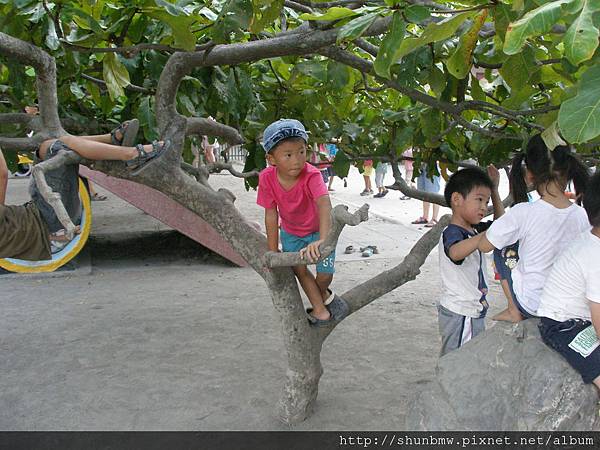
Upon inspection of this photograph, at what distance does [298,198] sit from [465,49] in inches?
44.3

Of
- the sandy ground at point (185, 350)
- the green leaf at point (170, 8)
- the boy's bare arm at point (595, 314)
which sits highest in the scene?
the green leaf at point (170, 8)

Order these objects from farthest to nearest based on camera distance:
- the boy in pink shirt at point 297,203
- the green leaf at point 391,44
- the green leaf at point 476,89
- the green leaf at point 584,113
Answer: the green leaf at point 476,89, the boy in pink shirt at point 297,203, the green leaf at point 391,44, the green leaf at point 584,113

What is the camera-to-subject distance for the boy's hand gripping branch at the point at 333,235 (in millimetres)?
2303

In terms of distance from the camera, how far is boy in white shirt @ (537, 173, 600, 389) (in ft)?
7.26

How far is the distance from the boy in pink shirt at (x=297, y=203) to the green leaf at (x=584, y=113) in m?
1.50

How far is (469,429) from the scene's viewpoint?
8.45 feet

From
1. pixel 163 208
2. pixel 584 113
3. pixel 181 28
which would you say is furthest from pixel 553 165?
pixel 163 208

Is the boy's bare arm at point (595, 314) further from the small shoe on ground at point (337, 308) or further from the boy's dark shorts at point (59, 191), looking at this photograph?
the boy's dark shorts at point (59, 191)

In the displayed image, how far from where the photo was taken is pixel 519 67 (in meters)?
2.49

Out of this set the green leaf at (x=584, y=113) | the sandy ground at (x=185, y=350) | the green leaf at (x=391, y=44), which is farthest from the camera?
the sandy ground at (x=185, y=350)

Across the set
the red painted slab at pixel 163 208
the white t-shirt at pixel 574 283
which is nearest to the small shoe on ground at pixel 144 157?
the white t-shirt at pixel 574 283

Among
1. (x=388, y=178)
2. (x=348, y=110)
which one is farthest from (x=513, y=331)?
(x=388, y=178)

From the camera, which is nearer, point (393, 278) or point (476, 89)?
point (476, 89)

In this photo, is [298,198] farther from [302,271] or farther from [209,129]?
[209,129]
